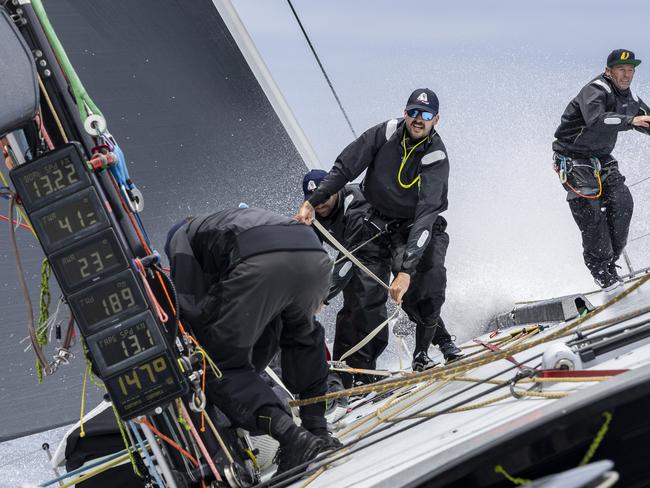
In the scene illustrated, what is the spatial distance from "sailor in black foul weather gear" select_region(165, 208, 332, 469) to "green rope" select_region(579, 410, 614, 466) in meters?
1.00

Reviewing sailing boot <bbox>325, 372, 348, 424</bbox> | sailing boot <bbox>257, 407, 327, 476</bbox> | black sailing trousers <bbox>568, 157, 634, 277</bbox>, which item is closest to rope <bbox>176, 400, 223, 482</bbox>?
sailing boot <bbox>257, 407, 327, 476</bbox>

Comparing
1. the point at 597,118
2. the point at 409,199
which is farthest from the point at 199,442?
the point at 597,118

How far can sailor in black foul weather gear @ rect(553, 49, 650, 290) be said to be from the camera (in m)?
4.69

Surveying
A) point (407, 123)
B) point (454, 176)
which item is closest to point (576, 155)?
point (407, 123)

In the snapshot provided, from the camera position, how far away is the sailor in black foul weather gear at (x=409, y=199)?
3.95 meters

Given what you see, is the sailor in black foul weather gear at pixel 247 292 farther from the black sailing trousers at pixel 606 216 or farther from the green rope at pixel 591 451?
the black sailing trousers at pixel 606 216

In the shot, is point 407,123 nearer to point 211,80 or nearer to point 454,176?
point 211,80

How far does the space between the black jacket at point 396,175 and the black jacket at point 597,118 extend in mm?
975

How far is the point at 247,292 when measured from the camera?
93.7 inches

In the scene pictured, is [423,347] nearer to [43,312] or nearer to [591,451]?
[43,312]

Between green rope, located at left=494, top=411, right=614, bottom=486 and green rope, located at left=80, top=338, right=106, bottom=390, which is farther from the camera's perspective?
green rope, located at left=80, top=338, right=106, bottom=390

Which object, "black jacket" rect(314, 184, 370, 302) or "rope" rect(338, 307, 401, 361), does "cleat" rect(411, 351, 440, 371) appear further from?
"black jacket" rect(314, 184, 370, 302)

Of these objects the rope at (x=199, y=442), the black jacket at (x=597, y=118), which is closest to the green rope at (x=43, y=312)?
the rope at (x=199, y=442)

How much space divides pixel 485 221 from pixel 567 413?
679 centimetres
